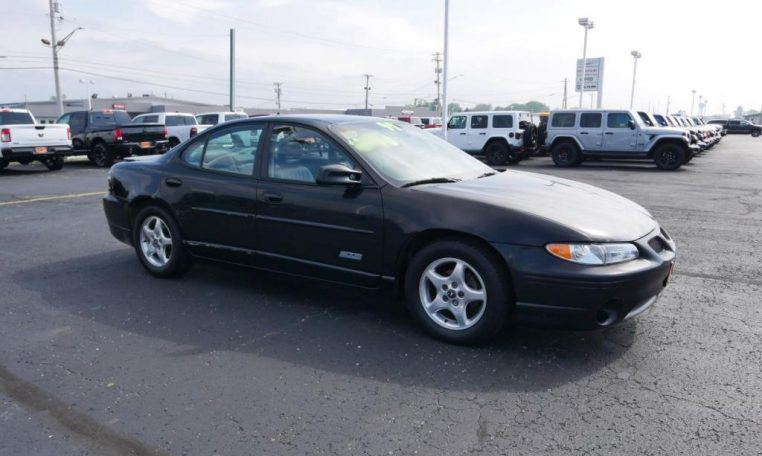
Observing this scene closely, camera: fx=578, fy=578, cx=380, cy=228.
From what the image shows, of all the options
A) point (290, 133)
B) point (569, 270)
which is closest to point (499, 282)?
point (569, 270)

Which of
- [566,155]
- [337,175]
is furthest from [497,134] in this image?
[337,175]

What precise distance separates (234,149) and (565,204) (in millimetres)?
2708

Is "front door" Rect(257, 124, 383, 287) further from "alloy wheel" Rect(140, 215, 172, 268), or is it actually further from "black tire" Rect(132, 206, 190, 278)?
"alloy wheel" Rect(140, 215, 172, 268)

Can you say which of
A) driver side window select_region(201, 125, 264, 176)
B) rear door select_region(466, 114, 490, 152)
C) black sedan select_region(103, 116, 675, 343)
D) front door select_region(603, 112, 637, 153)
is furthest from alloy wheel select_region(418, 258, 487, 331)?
rear door select_region(466, 114, 490, 152)

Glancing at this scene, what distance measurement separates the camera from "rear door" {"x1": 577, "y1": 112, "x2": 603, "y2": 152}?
19094 mm

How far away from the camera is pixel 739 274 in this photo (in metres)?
5.53

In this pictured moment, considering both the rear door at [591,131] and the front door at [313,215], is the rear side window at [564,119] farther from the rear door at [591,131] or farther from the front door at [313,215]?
the front door at [313,215]

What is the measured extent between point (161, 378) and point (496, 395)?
6.30 feet

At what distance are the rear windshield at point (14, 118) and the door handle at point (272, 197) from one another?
15.0m

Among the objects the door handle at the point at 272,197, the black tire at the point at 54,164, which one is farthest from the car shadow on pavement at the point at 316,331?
the black tire at the point at 54,164

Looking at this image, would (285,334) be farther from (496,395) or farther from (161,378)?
(496,395)

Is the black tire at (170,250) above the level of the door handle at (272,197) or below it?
below

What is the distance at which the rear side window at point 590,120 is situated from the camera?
19.1 m

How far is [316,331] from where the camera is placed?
4066 millimetres
